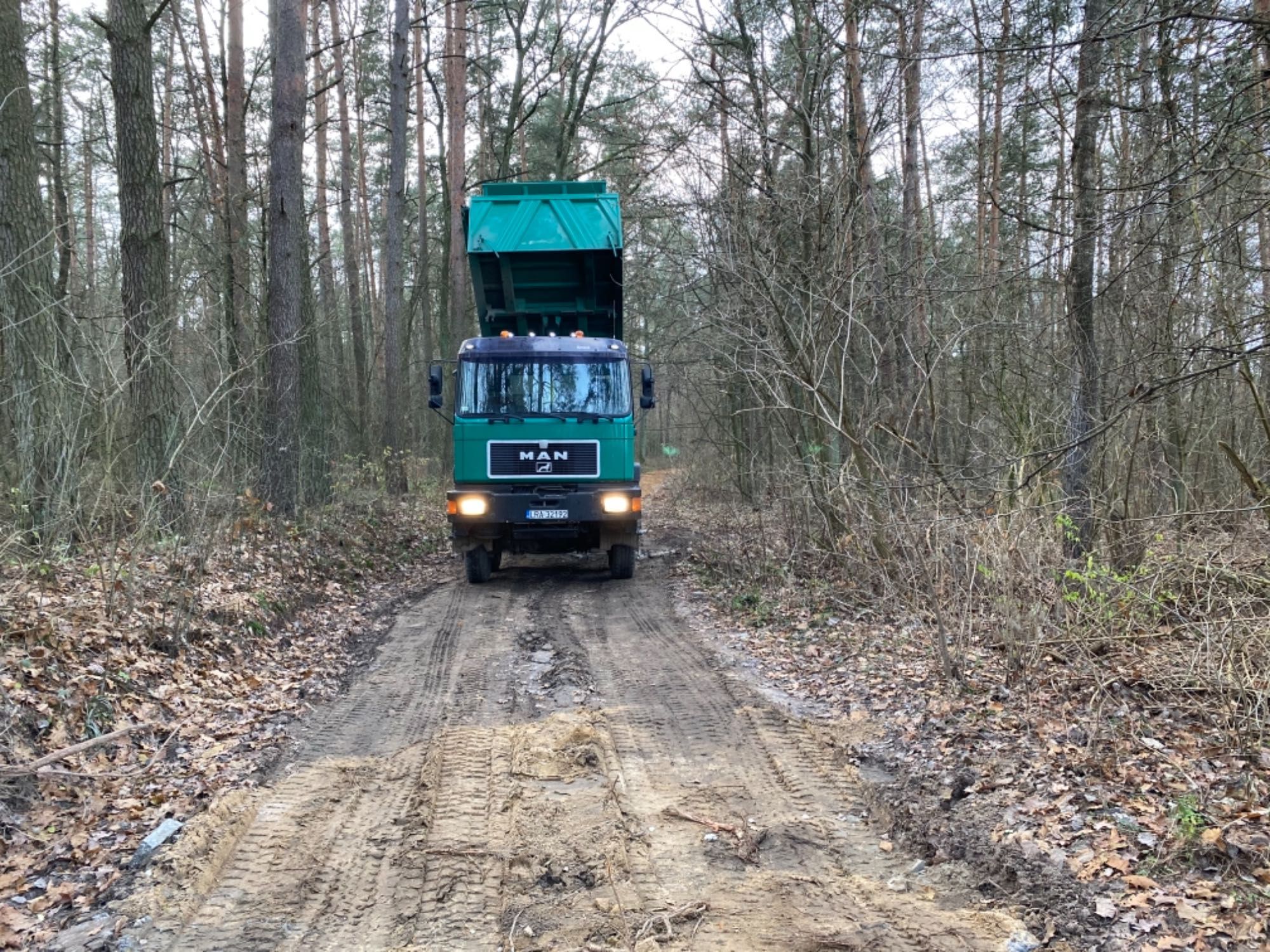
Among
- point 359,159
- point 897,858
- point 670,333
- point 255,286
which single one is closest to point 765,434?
point 670,333

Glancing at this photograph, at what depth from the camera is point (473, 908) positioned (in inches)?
124

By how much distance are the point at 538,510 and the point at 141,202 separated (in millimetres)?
5432

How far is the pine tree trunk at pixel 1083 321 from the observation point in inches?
235

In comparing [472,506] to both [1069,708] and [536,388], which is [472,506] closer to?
[536,388]

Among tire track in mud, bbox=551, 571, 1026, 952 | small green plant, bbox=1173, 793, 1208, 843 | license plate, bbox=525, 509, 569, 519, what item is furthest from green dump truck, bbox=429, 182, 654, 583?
small green plant, bbox=1173, 793, 1208, 843

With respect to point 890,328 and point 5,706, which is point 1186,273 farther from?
point 5,706

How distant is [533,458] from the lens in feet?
31.8

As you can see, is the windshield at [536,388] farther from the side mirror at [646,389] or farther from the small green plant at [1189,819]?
the small green plant at [1189,819]

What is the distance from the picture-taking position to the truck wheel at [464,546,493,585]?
10094 mm

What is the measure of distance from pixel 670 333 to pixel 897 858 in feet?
45.7

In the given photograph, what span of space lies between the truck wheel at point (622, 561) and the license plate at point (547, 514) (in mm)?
980

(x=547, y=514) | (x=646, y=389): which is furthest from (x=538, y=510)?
(x=646, y=389)

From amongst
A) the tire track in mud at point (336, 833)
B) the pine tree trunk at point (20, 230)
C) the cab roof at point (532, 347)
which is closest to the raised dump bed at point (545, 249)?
the cab roof at point (532, 347)

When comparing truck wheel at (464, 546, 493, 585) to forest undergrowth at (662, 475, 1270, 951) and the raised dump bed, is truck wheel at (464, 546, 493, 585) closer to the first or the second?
the raised dump bed
